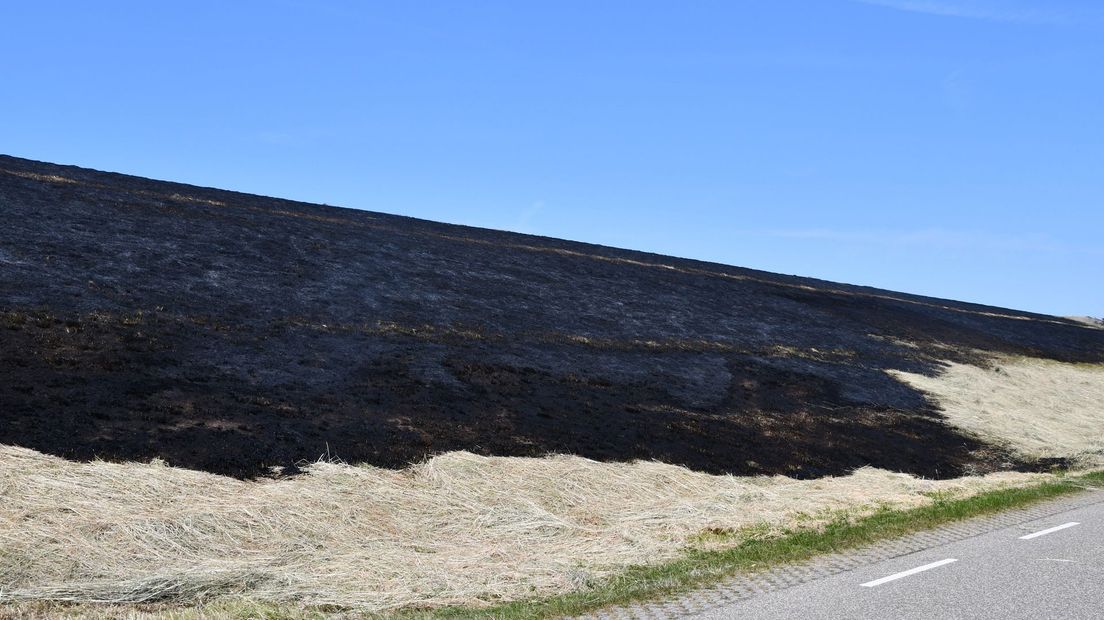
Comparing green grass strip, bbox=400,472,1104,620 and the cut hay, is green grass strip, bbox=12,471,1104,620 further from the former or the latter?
the cut hay

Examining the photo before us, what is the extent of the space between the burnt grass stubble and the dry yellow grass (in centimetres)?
135

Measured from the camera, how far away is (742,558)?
14.1m

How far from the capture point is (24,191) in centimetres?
3541

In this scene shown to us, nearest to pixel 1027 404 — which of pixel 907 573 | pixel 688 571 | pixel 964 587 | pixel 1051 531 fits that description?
pixel 1051 531

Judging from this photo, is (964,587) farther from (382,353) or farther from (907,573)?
(382,353)

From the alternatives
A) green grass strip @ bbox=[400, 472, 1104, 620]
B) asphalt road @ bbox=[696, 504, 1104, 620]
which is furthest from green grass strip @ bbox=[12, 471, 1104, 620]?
asphalt road @ bbox=[696, 504, 1104, 620]

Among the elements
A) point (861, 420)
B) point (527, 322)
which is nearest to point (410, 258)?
point (527, 322)

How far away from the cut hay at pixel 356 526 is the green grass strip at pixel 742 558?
432mm

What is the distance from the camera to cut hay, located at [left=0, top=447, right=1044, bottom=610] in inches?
462

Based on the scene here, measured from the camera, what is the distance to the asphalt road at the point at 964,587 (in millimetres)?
10555

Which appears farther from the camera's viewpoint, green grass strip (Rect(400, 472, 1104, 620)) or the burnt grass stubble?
A: the burnt grass stubble

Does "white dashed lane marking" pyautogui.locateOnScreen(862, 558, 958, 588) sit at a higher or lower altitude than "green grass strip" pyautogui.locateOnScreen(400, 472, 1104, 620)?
higher

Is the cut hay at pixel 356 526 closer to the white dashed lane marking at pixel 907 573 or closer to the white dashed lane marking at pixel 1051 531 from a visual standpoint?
the white dashed lane marking at pixel 1051 531

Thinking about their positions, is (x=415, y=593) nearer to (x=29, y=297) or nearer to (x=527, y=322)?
(x=29, y=297)
